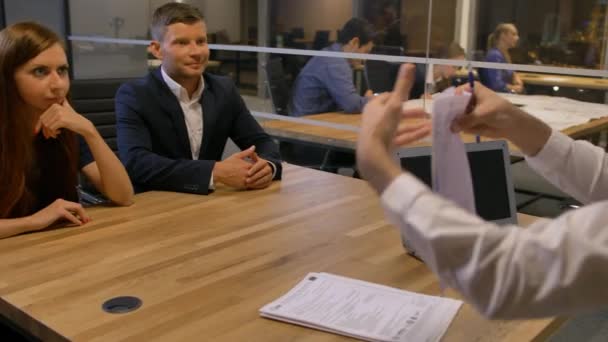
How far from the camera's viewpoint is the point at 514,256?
0.76 metres

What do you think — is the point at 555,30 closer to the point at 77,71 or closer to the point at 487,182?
the point at 487,182

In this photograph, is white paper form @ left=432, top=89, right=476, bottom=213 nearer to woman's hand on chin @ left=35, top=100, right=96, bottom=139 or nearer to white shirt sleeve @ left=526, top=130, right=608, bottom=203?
white shirt sleeve @ left=526, top=130, right=608, bottom=203

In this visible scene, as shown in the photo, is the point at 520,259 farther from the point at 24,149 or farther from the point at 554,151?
the point at 24,149

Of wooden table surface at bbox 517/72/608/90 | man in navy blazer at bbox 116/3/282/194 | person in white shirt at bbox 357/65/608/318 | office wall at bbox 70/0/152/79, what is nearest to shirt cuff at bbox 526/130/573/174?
person in white shirt at bbox 357/65/608/318

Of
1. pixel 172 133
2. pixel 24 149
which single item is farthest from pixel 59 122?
pixel 172 133

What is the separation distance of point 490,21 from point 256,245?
7.87 ft

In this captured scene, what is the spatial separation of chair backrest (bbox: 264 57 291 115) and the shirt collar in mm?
1842

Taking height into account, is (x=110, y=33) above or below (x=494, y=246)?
above

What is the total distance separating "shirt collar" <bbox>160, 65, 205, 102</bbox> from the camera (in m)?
2.37

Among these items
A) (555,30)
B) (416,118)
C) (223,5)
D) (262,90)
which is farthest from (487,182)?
(223,5)

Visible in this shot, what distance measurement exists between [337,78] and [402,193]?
3.14 meters

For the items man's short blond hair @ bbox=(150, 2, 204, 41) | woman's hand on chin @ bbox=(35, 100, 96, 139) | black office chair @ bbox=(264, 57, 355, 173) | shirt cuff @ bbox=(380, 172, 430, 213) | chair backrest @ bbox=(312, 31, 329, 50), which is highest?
man's short blond hair @ bbox=(150, 2, 204, 41)

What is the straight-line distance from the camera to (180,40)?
239 centimetres

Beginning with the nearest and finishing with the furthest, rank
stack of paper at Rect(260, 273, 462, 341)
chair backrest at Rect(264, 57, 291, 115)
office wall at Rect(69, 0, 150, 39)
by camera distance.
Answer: stack of paper at Rect(260, 273, 462, 341)
chair backrest at Rect(264, 57, 291, 115)
office wall at Rect(69, 0, 150, 39)
